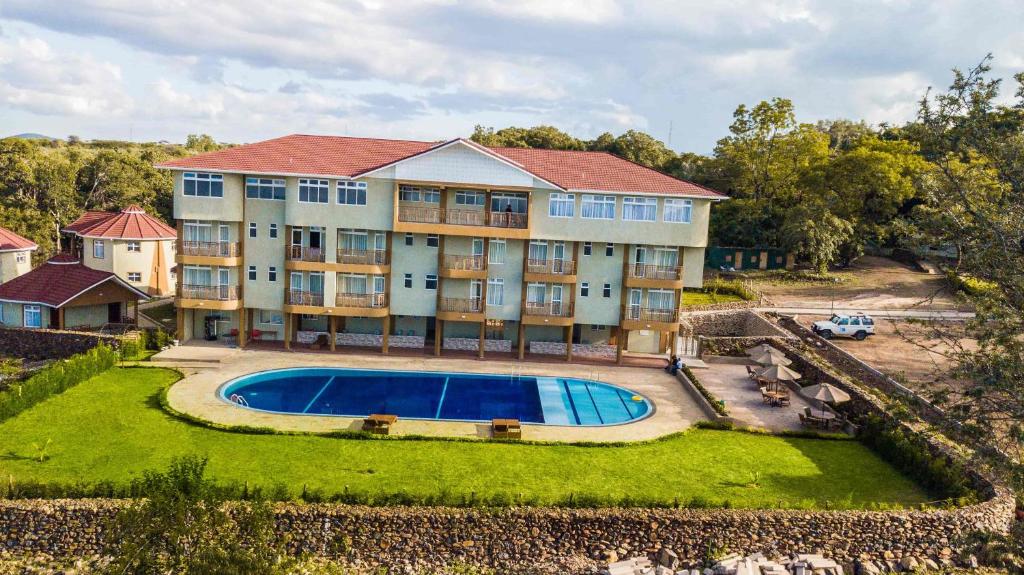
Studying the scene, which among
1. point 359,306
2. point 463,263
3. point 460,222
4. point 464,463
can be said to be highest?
point 460,222

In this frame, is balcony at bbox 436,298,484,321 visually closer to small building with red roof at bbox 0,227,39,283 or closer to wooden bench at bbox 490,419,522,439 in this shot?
wooden bench at bbox 490,419,522,439

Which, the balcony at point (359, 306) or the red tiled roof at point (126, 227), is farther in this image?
the red tiled roof at point (126, 227)

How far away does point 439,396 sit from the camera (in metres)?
29.8

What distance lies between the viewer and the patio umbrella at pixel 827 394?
2673 centimetres

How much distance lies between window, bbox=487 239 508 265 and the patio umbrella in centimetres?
1511

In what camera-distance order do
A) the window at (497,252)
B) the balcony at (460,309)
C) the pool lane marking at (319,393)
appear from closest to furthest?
the pool lane marking at (319,393), the balcony at (460,309), the window at (497,252)

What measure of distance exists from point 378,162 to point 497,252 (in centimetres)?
731

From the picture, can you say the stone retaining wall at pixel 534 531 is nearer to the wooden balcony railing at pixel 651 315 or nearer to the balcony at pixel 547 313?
the balcony at pixel 547 313

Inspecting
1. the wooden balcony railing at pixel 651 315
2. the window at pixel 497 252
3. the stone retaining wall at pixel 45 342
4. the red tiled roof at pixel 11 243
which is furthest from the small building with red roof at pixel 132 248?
the wooden balcony railing at pixel 651 315

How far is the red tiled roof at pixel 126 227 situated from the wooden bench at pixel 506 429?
2812 centimetres

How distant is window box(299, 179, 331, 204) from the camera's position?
33.9 m

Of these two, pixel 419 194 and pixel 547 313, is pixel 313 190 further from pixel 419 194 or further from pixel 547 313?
pixel 547 313

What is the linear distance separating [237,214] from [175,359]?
7.26 m

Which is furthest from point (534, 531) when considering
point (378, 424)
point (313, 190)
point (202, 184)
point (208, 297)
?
point (202, 184)
